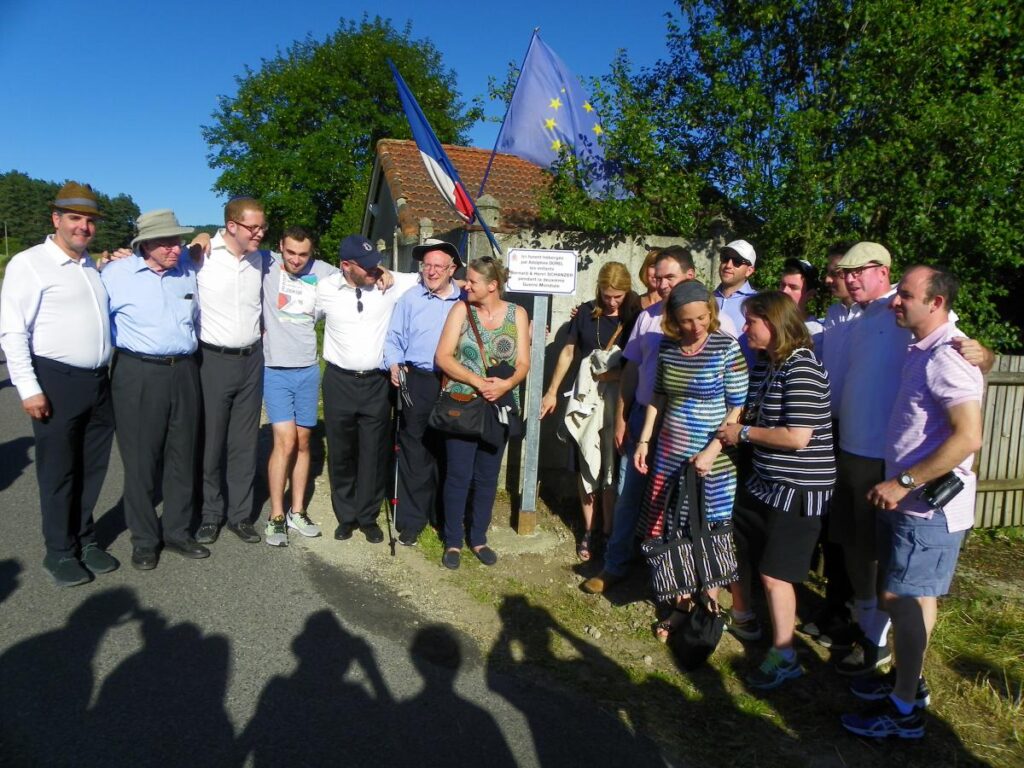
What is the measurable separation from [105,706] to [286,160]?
26.0 metres

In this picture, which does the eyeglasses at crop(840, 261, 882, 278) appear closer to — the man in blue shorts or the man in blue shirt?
the man in blue shirt

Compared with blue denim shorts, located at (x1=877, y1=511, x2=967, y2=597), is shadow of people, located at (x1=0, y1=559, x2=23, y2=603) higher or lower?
lower

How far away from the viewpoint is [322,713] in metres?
3.02

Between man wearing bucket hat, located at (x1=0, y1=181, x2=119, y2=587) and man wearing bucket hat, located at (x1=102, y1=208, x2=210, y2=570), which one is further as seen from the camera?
man wearing bucket hat, located at (x1=102, y1=208, x2=210, y2=570)

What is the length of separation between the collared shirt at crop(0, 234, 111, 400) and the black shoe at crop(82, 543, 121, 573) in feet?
3.41

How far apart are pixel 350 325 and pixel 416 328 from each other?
0.45 metres

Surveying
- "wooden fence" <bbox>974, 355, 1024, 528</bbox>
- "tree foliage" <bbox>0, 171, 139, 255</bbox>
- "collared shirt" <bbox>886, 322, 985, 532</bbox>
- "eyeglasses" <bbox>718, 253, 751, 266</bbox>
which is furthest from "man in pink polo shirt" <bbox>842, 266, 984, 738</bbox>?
"tree foliage" <bbox>0, 171, 139, 255</bbox>

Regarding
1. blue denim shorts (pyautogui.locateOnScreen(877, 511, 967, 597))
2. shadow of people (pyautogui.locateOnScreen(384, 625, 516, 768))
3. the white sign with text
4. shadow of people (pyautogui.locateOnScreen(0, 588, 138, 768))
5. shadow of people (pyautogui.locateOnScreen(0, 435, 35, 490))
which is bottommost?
shadow of people (pyautogui.locateOnScreen(0, 435, 35, 490))

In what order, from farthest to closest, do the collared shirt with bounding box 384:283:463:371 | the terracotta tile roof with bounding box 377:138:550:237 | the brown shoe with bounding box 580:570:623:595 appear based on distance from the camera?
the terracotta tile roof with bounding box 377:138:550:237 → the collared shirt with bounding box 384:283:463:371 → the brown shoe with bounding box 580:570:623:595

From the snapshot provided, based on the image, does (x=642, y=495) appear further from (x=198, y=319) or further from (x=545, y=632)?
(x=198, y=319)

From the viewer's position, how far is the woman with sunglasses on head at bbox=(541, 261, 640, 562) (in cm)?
466

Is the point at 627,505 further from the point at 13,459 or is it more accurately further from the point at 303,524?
the point at 13,459

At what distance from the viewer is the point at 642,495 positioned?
4.30 meters

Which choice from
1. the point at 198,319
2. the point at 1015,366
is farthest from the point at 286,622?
the point at 1015,366
